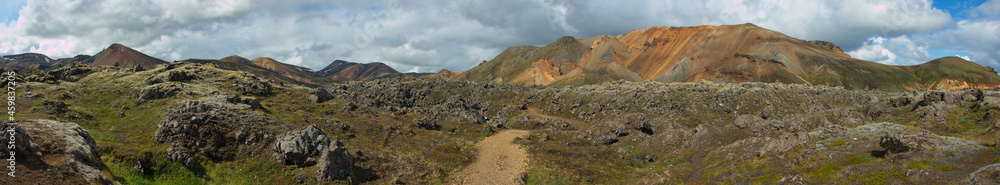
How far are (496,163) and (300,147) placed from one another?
13.3 meters

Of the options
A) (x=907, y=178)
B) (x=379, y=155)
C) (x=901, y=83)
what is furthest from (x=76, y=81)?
(x=901, y=83)

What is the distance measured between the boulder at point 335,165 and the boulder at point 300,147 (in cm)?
128

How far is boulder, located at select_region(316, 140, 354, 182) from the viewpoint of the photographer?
69.2 ft

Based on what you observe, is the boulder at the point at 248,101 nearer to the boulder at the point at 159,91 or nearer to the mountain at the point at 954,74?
the boulder at the point at 159,91

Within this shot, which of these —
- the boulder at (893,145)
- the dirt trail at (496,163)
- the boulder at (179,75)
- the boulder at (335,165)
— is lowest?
the dirt trail at (496,163)

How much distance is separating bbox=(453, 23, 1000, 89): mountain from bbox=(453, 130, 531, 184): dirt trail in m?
89.8

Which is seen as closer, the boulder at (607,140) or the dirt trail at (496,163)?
the dirt trail at (496,163)

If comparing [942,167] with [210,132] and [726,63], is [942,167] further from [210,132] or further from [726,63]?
[726,63]

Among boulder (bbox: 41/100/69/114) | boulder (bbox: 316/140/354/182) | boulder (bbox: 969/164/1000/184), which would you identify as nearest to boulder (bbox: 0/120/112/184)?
boulder (bbox: 316/140/354/182)

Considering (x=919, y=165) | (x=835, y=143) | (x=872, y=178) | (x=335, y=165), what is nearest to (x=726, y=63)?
(x=835, y=143)

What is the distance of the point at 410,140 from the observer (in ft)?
108

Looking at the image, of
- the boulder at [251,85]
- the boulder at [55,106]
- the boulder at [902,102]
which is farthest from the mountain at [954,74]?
the boulder at [55,106]

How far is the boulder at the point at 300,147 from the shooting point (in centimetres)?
2228

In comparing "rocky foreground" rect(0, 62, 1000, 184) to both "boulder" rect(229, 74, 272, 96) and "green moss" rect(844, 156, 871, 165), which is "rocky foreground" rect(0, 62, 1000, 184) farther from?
"boulder" rect(229, 74, 272, 96)
